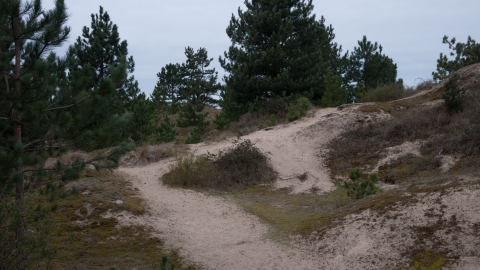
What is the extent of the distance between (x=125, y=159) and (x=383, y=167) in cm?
840

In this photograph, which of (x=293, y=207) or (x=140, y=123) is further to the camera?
(x=140, y=123)

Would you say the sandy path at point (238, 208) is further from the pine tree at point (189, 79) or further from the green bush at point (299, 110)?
the pine tree at point (189, 79)

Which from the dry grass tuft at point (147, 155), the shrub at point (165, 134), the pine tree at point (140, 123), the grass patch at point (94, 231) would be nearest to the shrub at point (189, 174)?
the dry grass tuft at point (147, 155)

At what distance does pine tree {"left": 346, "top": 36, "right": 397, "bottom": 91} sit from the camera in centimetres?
3083

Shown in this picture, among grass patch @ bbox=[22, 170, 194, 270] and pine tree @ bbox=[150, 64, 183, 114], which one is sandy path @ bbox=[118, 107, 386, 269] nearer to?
grass patch @ bbox=[22, 170, 194, 270]

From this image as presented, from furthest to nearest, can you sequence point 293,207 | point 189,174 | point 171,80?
point 171,80 < point 189,174 < point 293,207

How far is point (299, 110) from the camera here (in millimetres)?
19406

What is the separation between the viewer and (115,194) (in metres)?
11.2

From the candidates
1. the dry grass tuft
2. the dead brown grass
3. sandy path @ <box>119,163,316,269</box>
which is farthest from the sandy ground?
the dry grass tuft

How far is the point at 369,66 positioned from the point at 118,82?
2585cm

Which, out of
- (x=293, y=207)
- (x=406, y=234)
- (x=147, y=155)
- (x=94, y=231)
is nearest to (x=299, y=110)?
(x=147, y=155)

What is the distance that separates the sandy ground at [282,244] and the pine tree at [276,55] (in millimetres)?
8781

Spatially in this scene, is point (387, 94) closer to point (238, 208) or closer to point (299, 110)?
point (299, 110)

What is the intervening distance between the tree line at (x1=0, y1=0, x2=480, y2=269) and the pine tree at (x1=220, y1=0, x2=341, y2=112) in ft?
0.17
